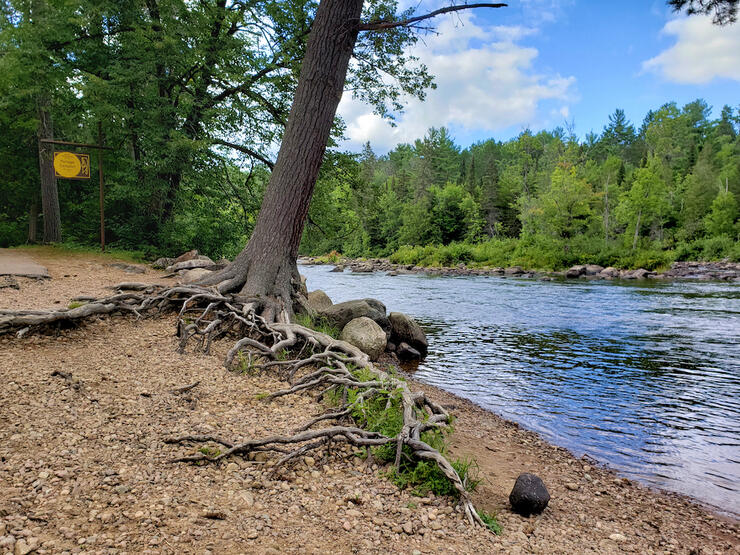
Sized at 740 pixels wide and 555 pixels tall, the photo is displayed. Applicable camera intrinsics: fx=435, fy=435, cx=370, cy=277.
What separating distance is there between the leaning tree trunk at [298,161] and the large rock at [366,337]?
58.4 inches

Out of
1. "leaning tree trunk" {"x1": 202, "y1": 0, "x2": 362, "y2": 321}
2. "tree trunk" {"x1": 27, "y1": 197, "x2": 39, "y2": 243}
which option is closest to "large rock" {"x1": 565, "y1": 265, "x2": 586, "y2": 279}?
"leaning tree trunk" {"x1": 202, "y1": 0, "x2": 362, "y2": 321}

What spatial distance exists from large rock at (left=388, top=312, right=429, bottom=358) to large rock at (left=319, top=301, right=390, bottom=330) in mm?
406

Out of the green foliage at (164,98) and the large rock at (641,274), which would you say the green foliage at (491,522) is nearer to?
the green foliage at (164,98)

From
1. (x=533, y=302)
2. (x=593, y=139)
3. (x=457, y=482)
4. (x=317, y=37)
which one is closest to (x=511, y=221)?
(x=533, y=302)

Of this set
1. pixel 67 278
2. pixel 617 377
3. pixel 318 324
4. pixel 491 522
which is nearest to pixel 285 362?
pixel 491 522

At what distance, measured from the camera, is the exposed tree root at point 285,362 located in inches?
126

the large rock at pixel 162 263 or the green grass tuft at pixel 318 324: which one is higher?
the large rock at pixel 162 263

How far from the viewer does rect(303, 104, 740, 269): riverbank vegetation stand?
3504 cm

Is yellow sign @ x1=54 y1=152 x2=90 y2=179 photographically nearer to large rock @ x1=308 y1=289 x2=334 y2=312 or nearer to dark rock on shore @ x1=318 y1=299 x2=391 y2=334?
large rock @ x1=308 y1=289 x2=334 y2=312

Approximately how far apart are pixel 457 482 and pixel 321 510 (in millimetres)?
903

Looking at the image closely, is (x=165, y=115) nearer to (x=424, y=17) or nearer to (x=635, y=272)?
(x=424, y=17)

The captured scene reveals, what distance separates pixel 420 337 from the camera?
9859mm

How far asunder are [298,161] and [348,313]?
357 centimetres

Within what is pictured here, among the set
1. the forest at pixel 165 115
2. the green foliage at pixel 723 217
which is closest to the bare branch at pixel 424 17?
the forest at pixel 165 115
